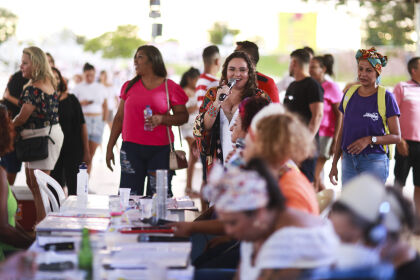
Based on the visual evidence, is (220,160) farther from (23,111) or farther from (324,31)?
(324,31)

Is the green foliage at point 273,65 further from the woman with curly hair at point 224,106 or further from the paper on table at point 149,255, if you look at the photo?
the paper on table at point 149,255

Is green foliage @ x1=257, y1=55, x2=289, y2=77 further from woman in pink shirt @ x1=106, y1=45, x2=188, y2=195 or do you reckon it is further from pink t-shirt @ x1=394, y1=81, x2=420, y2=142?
woman in pink shirt @ x1=106, y1=45, x2=188, y2=195

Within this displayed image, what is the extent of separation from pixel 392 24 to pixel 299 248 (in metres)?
19.1

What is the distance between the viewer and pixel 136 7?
15.3 metres

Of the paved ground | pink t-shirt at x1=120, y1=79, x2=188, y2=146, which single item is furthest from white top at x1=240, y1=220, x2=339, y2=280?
the paved ground

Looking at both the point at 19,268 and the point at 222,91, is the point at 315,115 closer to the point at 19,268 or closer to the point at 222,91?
the point at 222,91

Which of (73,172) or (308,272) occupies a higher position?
(308,272)

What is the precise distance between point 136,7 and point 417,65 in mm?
10155

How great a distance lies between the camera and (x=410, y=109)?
6.18 meters

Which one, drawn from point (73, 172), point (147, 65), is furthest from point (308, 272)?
point (73, 172)

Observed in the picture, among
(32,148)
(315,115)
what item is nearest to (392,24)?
(315,115)

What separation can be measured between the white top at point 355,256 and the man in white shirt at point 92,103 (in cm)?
669

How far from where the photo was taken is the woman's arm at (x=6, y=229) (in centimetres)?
309

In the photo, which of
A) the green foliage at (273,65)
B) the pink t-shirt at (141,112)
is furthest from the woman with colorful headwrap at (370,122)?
the green foliage at (273,65)
